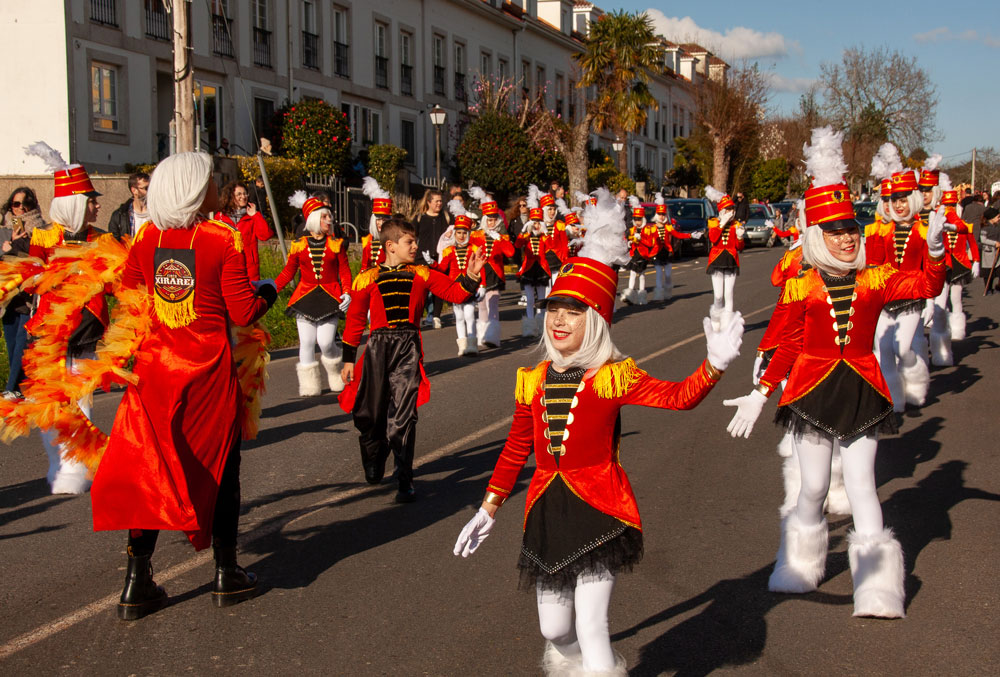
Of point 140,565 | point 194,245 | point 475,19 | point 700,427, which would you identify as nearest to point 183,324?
point 194,245

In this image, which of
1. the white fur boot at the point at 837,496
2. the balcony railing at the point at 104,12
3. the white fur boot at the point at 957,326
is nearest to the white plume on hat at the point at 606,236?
the white fur boot at the point at 837,496

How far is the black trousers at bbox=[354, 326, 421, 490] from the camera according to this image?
6973mm

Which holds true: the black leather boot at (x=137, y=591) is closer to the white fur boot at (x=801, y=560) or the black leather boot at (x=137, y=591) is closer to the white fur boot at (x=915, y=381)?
the white fur boot at (x=801, y=560)

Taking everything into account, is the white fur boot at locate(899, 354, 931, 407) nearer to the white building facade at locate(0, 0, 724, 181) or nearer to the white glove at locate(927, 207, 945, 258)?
the white glove at locate(927, 207, 945, 258)

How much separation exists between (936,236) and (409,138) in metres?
36.1

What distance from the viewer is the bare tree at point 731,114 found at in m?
62.7

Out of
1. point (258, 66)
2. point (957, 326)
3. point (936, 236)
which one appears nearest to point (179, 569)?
point (936, 236)

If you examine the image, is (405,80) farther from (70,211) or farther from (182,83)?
(70,211)

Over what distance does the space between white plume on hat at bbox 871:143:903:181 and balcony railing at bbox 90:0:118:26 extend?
21269 millimetres

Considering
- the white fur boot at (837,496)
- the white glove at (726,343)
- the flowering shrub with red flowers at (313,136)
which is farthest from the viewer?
the flowering shrub with red flowers at (313,136)

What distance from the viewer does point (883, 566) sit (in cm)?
492

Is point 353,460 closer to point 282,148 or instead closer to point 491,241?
point 491,241

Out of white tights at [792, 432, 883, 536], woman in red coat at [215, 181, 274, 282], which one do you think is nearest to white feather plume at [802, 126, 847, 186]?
white tights at [792, 432, 883, 536]

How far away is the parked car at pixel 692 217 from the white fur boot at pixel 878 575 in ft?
99.7
